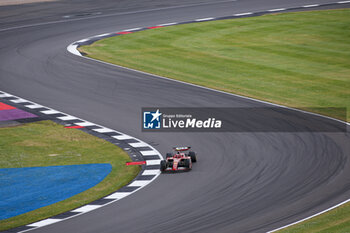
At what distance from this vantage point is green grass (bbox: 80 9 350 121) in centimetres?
3197

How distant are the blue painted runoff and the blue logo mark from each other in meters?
4.54

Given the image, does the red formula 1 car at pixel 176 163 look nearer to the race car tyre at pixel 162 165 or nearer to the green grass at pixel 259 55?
the race car tyre at pixel 162 165

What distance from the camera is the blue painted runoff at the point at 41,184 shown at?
18953 mm

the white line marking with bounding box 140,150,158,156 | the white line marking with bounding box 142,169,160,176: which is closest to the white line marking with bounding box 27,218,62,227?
the white line marking with bounding box 142,169,160,176

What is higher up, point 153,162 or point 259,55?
point 259,55

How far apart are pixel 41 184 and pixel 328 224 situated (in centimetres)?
962

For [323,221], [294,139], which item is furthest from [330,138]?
[323,221]

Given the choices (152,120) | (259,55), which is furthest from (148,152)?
(259,55)

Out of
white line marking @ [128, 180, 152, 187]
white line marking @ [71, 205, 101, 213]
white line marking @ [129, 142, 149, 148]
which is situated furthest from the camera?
white line marking @ [129, 142, 149, 148]

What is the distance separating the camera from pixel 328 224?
15742mm

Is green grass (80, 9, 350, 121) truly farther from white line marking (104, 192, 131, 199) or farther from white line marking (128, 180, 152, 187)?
white line marking (104, 192, 131, 199)

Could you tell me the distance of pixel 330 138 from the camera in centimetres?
2414

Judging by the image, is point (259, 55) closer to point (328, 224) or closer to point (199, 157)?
point (199, 157)

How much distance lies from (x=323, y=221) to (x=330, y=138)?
8.53 m
